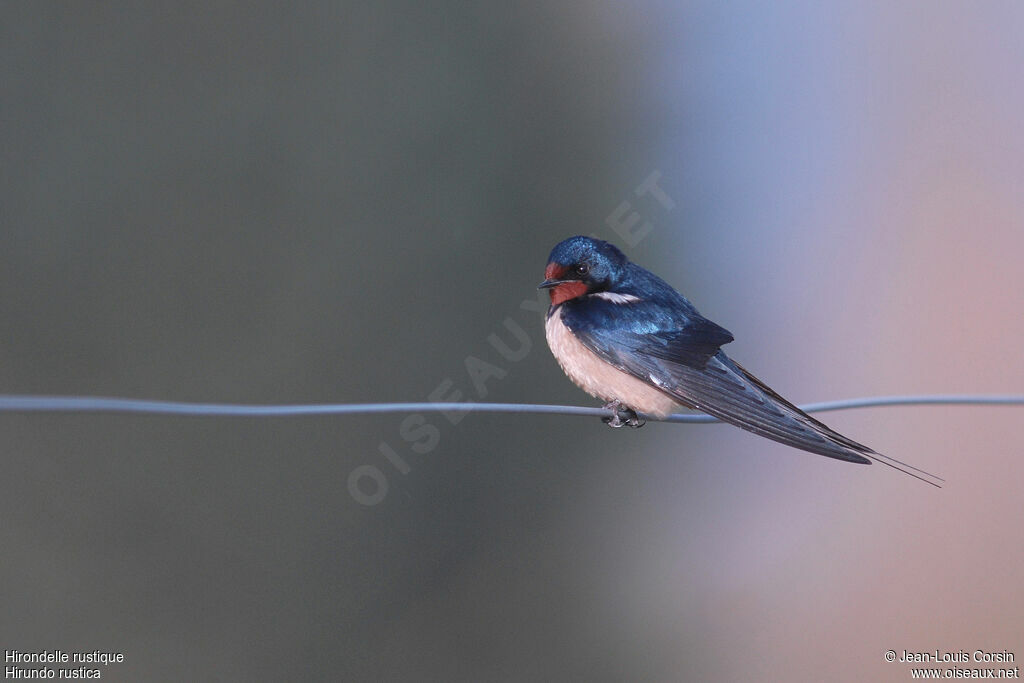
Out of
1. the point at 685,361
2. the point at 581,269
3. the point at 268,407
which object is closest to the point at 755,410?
the point at 685,361

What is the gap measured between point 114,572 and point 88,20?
7.71 feet

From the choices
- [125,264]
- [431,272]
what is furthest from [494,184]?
[125,264]

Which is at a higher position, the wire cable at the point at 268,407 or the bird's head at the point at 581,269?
the bird's head at the point at 581,269

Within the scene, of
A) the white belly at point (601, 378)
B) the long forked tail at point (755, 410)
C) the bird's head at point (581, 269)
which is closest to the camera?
the long forked tail at point (755, 410)

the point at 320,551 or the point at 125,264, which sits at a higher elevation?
the point at 125,264

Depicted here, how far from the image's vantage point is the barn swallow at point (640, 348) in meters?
2.20

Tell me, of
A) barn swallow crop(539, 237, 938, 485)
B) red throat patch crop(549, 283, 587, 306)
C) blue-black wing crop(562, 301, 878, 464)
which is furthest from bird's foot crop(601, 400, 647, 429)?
red throat patch crop(549, 283, 587, 306)

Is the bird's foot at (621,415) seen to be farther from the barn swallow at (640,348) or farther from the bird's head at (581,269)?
the bird's head at (581,269)

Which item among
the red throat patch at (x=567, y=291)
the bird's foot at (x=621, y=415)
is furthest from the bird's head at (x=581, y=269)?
the bird's foot at (x=621, y=415)

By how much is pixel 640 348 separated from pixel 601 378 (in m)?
0.17

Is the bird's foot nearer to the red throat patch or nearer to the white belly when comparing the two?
the white belly

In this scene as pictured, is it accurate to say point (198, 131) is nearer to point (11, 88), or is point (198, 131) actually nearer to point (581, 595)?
point (11, 88)

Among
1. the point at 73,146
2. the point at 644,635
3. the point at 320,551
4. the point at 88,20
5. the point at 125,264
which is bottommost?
the point at 644,635

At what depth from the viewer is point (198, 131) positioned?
396cm
